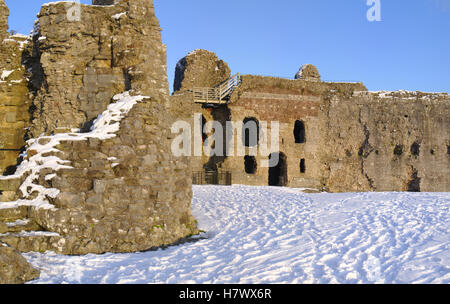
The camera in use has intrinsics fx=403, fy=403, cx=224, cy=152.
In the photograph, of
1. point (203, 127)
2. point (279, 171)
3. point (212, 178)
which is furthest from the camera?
point (279, 171)

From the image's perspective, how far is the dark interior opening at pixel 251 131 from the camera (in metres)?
23.5

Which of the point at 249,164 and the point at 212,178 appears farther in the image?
the point at 249,164

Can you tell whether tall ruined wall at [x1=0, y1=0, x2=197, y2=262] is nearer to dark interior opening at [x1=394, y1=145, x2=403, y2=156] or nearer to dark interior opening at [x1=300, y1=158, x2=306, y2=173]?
dark interior opening at [x1=300, y1=158, x2=306, y2=173]

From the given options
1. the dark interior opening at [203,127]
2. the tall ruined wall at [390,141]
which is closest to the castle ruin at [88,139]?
the dark interior opening at [203,127]

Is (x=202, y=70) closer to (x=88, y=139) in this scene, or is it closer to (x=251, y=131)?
(x=251, y=131)

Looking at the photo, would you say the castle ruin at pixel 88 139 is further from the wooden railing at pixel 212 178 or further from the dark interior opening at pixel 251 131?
the dark interior opening at pixel 251 131

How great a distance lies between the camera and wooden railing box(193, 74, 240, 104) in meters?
23.0

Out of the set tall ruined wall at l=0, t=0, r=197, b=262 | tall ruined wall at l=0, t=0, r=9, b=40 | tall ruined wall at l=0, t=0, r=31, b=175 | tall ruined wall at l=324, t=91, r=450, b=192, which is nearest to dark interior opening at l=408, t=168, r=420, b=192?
tall ruined wall at l=324, t=91, r=450, b=192

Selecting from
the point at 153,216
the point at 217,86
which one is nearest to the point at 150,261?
the point at 153,216

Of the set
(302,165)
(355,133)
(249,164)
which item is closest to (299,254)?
(302,165)

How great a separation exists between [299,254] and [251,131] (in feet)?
Answer: 59.1

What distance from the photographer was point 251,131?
2366cm

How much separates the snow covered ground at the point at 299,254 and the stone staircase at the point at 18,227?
0.20 m

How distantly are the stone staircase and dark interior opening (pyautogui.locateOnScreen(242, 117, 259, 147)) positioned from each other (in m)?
17.5
